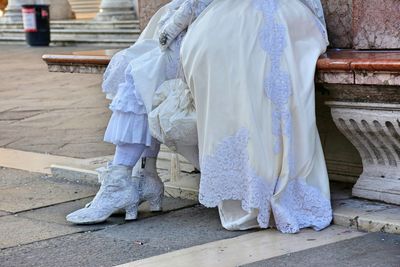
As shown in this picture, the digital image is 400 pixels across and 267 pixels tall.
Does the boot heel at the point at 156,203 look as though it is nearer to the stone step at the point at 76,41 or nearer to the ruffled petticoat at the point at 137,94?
the ruffled petticoat at the point at 137,94

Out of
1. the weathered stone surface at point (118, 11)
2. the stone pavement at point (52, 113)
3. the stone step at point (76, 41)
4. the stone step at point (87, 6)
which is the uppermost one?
the stone pavement at point (52, 113)

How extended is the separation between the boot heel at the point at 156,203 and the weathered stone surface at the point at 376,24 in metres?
1.35

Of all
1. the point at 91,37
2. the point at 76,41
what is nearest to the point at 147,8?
the point at 91,37

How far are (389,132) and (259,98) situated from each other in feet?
2.23

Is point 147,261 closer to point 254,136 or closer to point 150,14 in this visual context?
point 254,136

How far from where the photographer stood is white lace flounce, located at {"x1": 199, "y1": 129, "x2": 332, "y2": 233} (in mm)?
4645

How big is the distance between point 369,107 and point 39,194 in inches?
88.2

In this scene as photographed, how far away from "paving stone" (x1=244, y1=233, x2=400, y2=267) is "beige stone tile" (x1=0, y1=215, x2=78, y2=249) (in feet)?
3.99

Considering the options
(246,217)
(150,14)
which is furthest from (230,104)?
(150,14)

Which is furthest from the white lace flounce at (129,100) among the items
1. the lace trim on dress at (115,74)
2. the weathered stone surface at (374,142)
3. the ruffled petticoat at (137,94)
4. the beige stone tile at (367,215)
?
the beige stone tile at (367,215)

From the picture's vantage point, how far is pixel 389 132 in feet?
15.6

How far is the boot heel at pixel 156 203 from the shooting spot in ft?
17.1

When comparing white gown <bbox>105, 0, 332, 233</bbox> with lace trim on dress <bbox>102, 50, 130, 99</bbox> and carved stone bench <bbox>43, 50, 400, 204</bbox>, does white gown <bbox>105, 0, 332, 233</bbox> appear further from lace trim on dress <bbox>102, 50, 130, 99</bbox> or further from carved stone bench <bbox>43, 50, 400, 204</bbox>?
lace trim on dress <bbox>102, 50, 130, 99</bbox>

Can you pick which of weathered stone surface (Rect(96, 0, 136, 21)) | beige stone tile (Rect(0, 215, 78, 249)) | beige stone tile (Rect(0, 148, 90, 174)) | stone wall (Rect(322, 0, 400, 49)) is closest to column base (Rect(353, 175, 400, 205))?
stone wall (Rect(322, 0, 400, 49))
